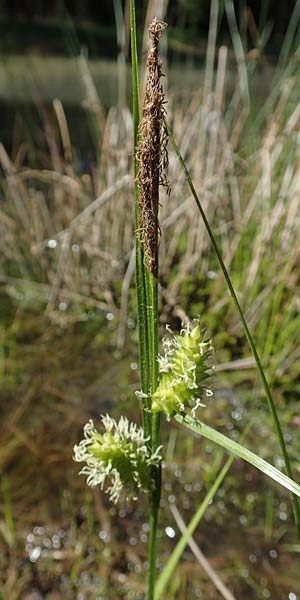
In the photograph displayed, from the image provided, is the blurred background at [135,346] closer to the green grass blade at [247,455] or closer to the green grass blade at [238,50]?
the green grass blade at [238,50]

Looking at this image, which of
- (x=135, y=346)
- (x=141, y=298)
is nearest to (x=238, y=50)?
(x=135, y=346)

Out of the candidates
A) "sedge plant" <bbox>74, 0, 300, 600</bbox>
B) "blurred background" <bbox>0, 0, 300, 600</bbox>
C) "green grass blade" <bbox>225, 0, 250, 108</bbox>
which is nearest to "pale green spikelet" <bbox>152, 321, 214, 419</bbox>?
"sedge plant" <bbox>74, 0, 300, 600</bbox>

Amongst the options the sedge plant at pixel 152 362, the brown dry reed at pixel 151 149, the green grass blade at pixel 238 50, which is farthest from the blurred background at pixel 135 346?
the brown dry reed at pixel 151 149

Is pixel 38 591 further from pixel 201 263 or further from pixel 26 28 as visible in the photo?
pixel 26 28

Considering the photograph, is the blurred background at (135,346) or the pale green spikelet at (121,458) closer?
the pale green spikelet at (121,458)

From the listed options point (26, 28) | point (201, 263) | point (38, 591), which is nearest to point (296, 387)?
point (201, 263)

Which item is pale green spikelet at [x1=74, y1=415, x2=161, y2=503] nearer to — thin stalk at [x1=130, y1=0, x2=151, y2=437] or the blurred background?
thin stalk at [x1=130, y1=0, x2=151, y2=437]

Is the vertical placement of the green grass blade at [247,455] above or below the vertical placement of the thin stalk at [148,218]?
below
